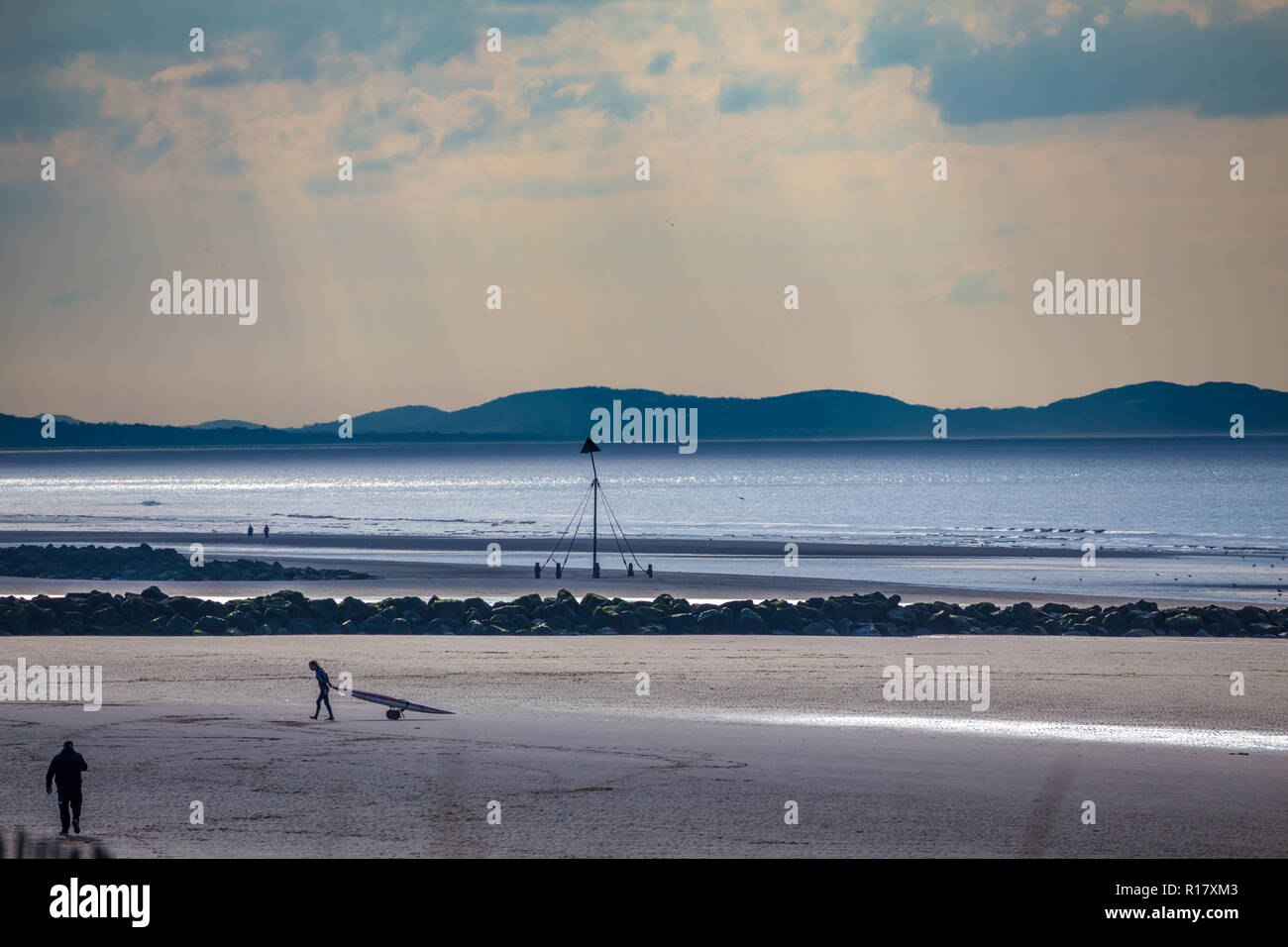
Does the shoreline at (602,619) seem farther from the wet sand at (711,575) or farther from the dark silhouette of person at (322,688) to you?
the dark silhouette of person at (322,688)

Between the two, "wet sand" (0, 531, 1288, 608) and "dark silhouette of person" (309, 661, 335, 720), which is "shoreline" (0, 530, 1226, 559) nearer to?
"wet sand" (0, 531, 1288, 608)

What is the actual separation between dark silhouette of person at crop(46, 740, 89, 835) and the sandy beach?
1.03 ft

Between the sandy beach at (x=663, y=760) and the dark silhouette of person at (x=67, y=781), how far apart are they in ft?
1.03

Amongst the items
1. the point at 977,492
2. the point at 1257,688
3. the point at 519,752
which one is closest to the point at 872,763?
the point at 519,752

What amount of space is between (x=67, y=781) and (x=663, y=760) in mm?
7801

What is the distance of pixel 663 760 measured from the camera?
58.9 feet

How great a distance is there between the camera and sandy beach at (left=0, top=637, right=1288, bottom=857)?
46.3ft

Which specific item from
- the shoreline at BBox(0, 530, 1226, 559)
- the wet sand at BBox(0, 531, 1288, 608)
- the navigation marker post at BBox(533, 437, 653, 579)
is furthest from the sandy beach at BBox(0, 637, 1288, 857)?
the shoreline at BBox(0, 530, 1226, 559)

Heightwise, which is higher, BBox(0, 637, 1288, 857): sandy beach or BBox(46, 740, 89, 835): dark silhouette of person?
BBox(46, 740, 89, 835): dark silhouette of person

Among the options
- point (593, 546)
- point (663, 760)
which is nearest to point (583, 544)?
point (593, 546)

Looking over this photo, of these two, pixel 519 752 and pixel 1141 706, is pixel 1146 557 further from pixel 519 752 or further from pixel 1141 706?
pixel 519 752

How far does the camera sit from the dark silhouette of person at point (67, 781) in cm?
1385

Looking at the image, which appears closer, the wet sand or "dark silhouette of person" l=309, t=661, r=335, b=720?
"dark silhouette of person" l=309, t=661, r=335, b=720

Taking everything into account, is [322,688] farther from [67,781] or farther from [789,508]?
[789,508]
